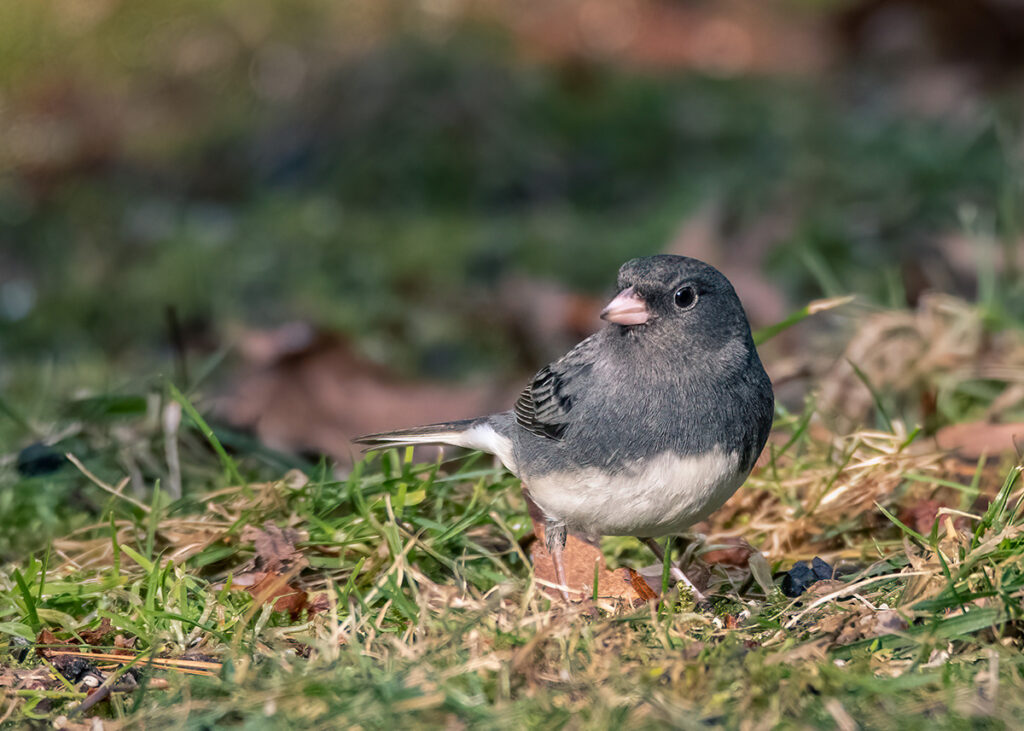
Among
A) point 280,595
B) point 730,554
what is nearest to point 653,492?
point 730,554

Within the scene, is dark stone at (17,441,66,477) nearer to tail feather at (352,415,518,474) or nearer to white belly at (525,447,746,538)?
tail feather at (352,415,518,474)

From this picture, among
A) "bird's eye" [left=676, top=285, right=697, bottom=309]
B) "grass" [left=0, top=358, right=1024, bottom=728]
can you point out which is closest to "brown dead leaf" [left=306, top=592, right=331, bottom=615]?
"grass" [left=0, top=358, right=1024, bottom=728]

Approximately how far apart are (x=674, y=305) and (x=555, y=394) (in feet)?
1.12

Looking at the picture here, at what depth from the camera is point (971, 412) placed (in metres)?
3.34

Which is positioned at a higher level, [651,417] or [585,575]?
[651,417]

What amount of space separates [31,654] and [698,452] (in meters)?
1.39

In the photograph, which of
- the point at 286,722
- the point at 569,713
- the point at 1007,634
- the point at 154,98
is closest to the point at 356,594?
the point at 286,722

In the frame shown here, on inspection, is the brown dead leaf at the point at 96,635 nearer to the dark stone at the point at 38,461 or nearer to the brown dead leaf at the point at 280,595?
the brown dead leaf at the point at 280,595

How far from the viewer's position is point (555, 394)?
2.51m

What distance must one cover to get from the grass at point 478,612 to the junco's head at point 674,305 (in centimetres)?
54

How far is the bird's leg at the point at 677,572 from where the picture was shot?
2.33 m

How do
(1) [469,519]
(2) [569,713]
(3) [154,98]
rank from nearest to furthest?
(2) [569,713] < (1) [469,519] < (3) [154,98]

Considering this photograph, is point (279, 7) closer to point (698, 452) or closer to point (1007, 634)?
point (698, 452)

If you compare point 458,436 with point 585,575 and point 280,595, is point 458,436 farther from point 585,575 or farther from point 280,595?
point 280,595
